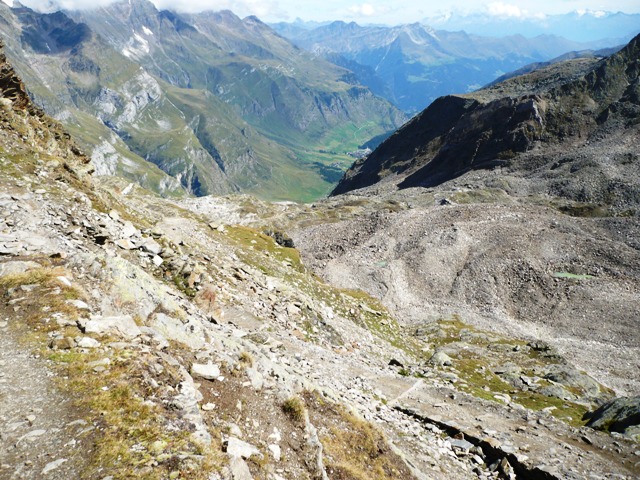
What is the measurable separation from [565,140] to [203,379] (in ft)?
565

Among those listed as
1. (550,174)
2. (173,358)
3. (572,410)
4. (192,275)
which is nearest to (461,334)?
(572,410)

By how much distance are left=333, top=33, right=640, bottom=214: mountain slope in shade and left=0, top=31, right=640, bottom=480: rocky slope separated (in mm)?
94171

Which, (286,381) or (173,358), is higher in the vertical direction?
(173,358)

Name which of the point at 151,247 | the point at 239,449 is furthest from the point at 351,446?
the point at 151,247

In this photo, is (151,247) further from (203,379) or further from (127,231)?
(203,379)

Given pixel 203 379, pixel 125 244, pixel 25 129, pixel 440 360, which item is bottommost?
pixel 440 360

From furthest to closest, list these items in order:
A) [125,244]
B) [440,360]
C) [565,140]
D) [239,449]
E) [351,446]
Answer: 1. [565,140]
2. [440,360]
3. [125,244]
4. [351,446]
5. [239,449]

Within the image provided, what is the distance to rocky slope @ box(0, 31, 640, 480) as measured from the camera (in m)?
11.8

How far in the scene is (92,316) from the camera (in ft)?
52.8

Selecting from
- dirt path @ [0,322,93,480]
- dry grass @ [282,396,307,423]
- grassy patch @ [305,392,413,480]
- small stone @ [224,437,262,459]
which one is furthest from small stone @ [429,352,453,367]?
dirt path @ [0,322,93,480]

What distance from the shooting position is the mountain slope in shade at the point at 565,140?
11850cm

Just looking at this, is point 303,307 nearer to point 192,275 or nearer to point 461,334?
point 192,275

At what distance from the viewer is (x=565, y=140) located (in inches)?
5945

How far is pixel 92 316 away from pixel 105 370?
3.35 m
